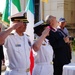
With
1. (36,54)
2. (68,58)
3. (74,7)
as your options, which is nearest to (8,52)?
(36,54)

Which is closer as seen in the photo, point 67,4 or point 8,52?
point 8,52

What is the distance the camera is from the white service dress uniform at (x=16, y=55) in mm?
4293

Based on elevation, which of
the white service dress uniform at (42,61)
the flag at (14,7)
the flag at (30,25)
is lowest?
the white service dress uniform at (42,61)

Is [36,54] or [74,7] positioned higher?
[74,7]

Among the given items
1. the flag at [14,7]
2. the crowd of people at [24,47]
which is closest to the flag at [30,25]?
the crowd of people at [24,47]

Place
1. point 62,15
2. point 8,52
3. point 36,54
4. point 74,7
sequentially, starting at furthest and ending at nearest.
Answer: point 74,7, point 62,15, point 36,54, point 8,52

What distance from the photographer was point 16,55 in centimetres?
429

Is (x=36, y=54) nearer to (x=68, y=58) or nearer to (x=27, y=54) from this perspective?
(x=27, y=54)

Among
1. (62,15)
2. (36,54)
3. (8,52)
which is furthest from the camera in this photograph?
(62,15)

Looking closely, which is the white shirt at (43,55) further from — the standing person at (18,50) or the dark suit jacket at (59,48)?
the dark suit jacket at (59,48)

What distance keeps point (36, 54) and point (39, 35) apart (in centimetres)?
30

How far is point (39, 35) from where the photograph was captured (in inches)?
197

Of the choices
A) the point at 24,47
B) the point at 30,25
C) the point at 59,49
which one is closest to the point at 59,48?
the point at 59,49

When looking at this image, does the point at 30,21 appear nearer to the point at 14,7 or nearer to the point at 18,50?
the point at 14,7
